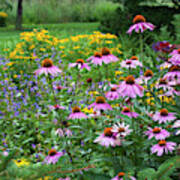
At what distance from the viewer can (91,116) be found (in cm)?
263

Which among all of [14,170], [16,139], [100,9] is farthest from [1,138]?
[100,9]

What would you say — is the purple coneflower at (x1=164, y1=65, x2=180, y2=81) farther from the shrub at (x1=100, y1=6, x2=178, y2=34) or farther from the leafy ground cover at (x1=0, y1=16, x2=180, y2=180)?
the shrub at (x1=100, y1=6, x2=178, y2=34)

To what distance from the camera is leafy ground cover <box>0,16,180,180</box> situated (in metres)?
1.51

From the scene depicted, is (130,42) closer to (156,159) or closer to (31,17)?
(156,159)

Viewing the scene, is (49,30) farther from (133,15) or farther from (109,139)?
(109,139)

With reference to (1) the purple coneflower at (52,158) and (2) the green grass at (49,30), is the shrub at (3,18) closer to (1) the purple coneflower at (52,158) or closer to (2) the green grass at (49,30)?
(2) the green grass at (49,30)

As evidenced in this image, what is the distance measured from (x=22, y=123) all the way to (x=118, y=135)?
1958 millimetres

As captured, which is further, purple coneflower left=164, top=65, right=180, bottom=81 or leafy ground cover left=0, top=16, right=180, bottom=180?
purple coneflower left=164, top=65, right=180, bottom=81

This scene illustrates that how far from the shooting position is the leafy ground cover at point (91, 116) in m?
1.51

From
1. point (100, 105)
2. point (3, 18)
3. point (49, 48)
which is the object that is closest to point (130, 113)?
point (100, 105)

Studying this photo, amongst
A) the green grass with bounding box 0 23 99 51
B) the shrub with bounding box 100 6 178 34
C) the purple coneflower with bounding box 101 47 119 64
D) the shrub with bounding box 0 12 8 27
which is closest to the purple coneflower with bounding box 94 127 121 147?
the purple coneflower with bounding box 101 47 119 64

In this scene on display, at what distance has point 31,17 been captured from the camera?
57.3 ft

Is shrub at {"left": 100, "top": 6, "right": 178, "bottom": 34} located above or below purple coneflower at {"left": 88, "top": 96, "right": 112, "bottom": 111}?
above

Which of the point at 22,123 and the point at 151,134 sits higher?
the point at 151,134
